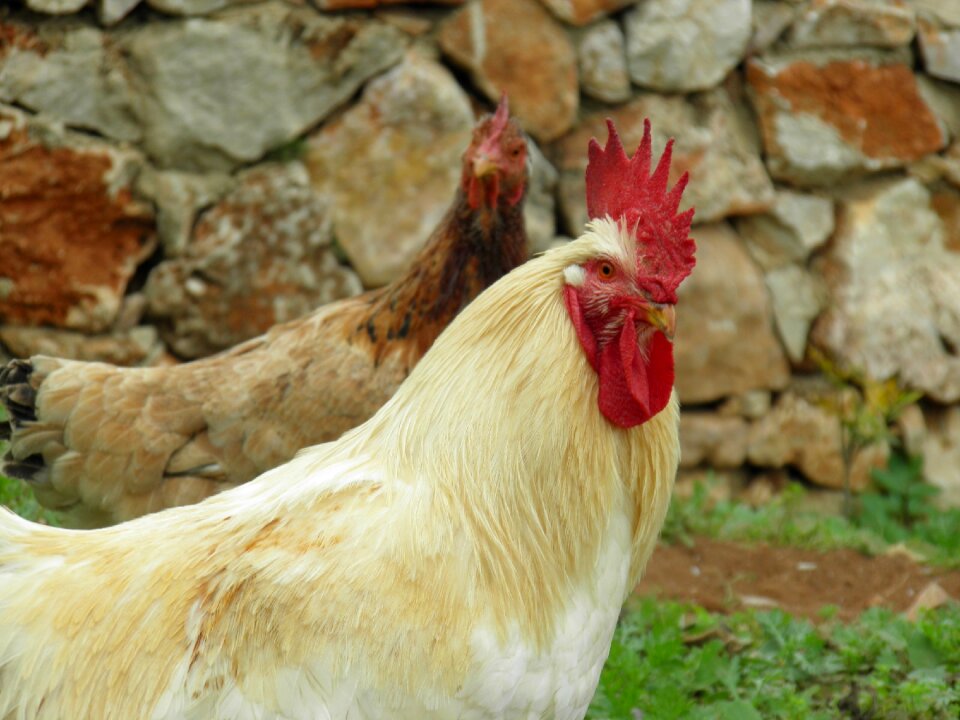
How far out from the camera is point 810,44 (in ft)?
22.5

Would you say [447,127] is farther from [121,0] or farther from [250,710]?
[250,710]

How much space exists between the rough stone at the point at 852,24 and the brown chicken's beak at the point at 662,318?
4.47m

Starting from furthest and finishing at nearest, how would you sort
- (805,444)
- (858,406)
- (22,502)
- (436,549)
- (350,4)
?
(805,444)
(858,406)
(350,4)
(22,502)
(436,549)

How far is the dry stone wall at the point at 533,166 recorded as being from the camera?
5.71 m

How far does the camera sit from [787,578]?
5.71m

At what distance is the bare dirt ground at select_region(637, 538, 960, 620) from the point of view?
5.38 metres

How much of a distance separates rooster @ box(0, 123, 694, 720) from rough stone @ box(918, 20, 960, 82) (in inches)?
182

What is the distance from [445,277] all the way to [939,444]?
13.8 feet

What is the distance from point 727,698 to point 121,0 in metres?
4.16

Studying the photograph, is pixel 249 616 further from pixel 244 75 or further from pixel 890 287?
pixel 890 287

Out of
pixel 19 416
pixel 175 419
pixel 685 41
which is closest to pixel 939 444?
pixel 685 41

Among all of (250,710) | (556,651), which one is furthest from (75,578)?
(556,651)

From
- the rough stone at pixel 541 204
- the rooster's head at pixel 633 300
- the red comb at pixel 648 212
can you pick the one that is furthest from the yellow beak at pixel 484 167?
the rough stone at pixel 541 204

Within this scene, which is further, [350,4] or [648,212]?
[350,4]
